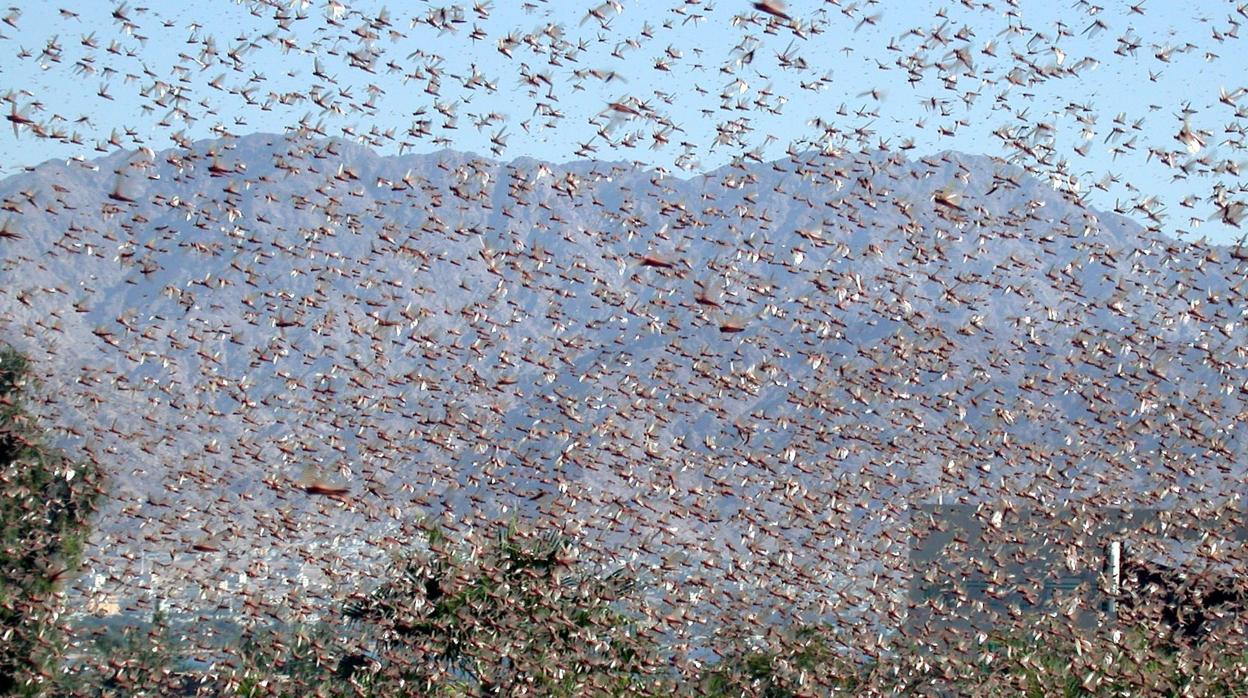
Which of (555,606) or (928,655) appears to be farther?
(928,655)

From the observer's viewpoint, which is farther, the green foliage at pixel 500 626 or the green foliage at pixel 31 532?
the green foliage at pixel 31 532

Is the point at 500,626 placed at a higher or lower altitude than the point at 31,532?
higher

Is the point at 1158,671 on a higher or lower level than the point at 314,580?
higher

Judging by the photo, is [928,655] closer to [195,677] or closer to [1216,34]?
[1216,34]

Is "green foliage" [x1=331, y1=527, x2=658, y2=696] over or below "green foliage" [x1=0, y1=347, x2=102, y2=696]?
over

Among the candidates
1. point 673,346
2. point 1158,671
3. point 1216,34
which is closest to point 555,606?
point 673,346

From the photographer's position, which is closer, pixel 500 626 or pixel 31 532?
pixel 500 626

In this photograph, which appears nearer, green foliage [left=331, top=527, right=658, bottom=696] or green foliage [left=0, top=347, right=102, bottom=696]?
green foliage [left=331, top=527, right=658, bottom=696]

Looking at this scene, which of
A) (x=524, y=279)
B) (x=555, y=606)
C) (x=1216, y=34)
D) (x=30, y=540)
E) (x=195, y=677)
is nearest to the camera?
(x=1216, y=34)
